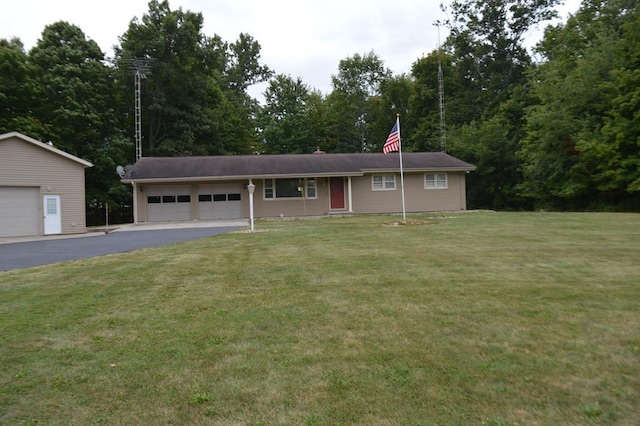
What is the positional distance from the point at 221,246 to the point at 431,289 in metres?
6.51

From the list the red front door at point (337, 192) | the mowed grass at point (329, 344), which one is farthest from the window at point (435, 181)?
the mowed grass at point (329, 344)

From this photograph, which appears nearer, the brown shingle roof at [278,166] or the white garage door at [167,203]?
the brown shingle roof at [278,166]

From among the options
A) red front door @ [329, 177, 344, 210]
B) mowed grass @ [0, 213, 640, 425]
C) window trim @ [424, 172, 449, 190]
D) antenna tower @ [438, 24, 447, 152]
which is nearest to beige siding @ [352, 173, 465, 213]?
window trim @ [424, 172, 449, 190]

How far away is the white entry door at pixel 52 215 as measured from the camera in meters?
17.6

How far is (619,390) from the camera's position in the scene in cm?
278

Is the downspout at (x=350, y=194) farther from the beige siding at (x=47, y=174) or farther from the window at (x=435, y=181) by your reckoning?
the beige siding at (x=47, y=174)

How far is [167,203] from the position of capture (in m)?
22.7

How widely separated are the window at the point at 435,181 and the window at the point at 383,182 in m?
1.93

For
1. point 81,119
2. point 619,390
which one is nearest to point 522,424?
point 619,390

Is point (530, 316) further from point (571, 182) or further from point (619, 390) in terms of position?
point (571, 182)

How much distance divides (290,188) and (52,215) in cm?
1127

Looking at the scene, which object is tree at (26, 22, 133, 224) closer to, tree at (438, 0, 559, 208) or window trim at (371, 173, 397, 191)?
window trim at (371, 173, 397, 191)

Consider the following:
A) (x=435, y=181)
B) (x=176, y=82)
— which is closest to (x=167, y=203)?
(x=176, y=82)

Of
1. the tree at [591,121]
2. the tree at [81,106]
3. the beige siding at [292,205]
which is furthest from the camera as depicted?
the tree at [81,106]
